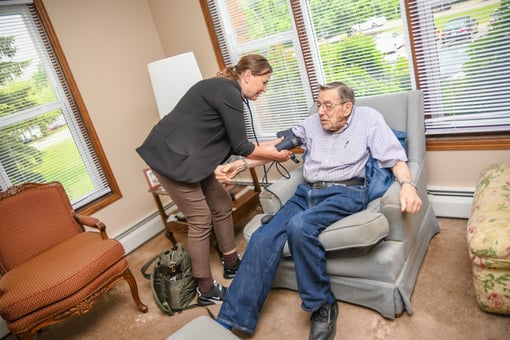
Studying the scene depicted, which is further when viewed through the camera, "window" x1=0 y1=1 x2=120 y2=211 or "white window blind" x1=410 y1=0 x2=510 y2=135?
"window" x1=0 y1=1 x2=120 y2=211

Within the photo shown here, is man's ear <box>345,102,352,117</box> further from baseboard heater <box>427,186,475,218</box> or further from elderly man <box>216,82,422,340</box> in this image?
baseboard heater <box>427,186,475,218</box>

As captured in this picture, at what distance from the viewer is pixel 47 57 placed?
8.24 feet

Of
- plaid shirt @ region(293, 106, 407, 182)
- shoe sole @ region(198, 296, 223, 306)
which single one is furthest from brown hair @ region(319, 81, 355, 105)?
shoe sole @ region(198, 296, 223, 306)

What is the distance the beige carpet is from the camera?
1443mm

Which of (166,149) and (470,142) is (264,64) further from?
(470,142)

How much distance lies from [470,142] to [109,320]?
95.3 inches

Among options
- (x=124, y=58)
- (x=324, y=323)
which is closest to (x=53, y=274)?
(x=324, y=323)

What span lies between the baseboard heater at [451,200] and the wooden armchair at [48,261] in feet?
6.46

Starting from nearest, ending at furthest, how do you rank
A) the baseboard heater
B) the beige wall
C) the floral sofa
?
1. the floral sofa
2. the baseboard heater
3. the beige wall

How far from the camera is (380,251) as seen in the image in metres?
1.50

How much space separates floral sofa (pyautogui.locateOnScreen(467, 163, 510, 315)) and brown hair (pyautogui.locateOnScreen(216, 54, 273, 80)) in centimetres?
121

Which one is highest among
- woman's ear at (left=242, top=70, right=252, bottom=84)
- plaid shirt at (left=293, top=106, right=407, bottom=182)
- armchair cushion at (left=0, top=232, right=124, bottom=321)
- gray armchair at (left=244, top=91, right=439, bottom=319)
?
woman's ear at (left=242, top=70, right=252, bottom=84)

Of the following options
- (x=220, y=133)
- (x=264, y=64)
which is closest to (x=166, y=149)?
(x=220, y=133)

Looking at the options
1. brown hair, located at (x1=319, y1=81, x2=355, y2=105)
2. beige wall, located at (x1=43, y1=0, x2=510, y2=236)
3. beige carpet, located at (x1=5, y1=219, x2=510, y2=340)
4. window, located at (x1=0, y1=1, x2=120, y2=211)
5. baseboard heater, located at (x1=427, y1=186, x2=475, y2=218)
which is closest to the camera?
beige carpet, located at (x1=5, y1=219, x2=510, y2=340)
